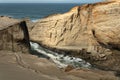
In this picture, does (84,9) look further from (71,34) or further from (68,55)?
(68,55)

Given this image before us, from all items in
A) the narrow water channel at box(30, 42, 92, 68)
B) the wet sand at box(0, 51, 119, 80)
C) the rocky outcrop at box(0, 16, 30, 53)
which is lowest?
the wet sand at box(0, 51, 119, 80)

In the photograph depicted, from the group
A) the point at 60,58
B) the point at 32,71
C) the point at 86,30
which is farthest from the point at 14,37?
the point at 32,71

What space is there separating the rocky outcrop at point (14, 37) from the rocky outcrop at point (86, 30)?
569cm

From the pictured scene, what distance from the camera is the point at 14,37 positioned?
21422 millimetres

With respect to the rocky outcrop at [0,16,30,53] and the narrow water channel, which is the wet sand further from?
the narrow water channel

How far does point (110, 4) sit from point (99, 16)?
1354mm

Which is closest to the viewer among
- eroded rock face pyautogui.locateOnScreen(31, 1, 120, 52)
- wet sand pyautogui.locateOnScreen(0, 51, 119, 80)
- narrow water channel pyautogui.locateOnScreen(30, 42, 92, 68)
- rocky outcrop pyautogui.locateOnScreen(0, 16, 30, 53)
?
wet sand pyautogui.locateOnScreen(0, 51, 119, 80)

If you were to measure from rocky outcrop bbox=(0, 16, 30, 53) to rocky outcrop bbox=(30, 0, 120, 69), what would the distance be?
18.7ft

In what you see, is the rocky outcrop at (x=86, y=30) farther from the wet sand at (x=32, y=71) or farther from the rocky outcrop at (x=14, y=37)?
the wet sand at (x=32, y=71)

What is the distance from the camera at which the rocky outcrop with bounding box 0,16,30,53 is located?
68.5 feet

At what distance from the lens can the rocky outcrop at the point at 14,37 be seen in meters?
20.9

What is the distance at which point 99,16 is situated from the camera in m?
24.8

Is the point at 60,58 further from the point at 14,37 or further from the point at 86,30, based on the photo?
the point at 14,37

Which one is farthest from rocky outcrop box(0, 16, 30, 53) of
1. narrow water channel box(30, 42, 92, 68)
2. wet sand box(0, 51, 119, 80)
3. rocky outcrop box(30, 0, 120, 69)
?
rocky outcrop box(30, 0, 120, 69)
